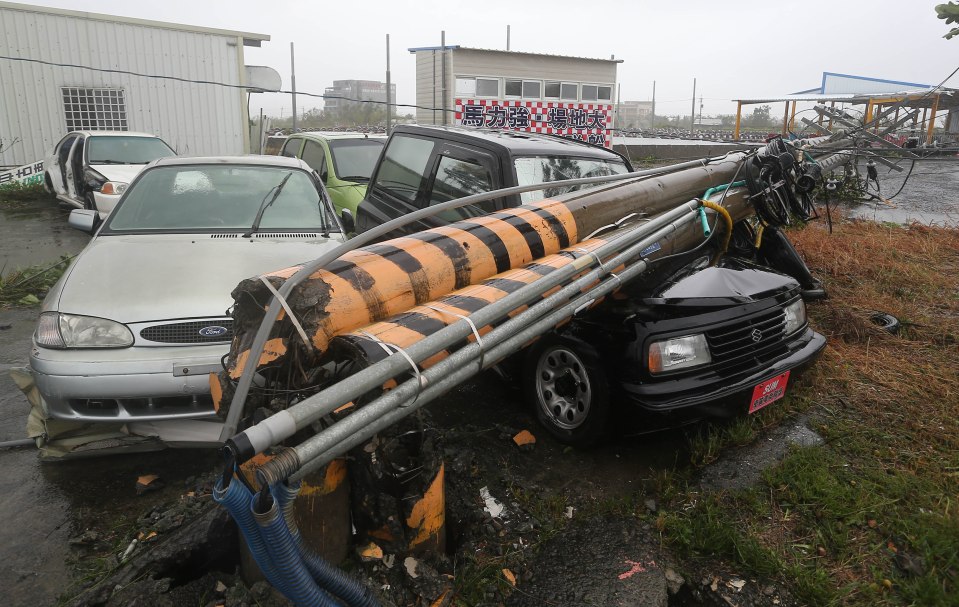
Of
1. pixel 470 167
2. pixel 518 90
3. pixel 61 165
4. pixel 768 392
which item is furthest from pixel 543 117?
pixel 768 392

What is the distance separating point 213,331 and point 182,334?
161 mm

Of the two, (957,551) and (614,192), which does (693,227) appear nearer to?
(614,192)

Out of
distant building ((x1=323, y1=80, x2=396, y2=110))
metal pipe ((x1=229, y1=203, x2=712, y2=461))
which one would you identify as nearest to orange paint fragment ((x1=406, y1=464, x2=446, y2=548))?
metal pipe ((x1=229, y1=203, x2=712, y2=461))

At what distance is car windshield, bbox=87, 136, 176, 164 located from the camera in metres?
11.0

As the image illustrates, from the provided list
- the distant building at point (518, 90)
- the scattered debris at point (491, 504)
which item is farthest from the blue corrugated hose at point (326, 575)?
the distant building at point (518, 90)

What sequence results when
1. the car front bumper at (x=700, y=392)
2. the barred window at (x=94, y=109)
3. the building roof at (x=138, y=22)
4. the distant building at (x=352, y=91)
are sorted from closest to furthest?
the car front bumper at (x=700, y=392), the building roof at (x=138, y=22), the barred window at (x=94, y=109), the distant building at (x=352, y=91)

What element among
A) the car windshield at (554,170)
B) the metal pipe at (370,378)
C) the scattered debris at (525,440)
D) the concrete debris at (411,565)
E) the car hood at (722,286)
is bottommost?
the scattered debris at (525,440)

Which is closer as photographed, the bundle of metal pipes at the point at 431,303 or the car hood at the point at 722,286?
the bundle of metal pipes at the point at 431,303

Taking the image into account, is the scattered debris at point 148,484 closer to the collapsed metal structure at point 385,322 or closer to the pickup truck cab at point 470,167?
the collapsed metal structure at point 385,322

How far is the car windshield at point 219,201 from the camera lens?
4.47 metres

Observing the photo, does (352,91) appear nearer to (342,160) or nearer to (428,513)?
(342,160)

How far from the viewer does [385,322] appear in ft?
7.86

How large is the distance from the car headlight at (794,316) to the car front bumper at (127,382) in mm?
3276

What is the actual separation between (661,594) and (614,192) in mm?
2444
